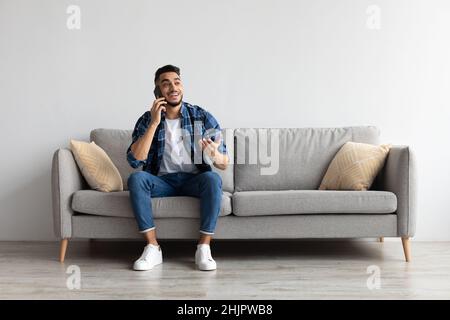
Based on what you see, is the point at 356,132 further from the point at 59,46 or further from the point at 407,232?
the point at 59,46

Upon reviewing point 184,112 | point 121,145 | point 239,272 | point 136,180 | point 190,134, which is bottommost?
point 239,272

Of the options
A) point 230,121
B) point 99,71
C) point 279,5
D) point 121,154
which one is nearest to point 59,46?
point 99,71

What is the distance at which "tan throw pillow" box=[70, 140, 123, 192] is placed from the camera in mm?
3260

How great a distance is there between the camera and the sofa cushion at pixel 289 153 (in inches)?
140

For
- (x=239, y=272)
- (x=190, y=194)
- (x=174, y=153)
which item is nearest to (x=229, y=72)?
(x=174, y=153)

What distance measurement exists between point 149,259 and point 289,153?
1.18 metres

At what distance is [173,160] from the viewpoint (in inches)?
126

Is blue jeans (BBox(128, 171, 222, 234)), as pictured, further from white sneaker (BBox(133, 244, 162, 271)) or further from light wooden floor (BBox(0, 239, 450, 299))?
light wooden floor (BBox(0, 239, 450, 299))

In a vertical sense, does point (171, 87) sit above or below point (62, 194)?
above

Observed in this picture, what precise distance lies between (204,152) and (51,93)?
56.9 inches

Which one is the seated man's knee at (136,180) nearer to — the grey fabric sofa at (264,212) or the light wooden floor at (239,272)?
the grey fabric sofa at (264,212)

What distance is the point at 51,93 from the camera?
3961mm

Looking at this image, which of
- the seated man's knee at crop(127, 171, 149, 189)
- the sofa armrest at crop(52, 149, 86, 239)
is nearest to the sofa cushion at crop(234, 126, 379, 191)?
the seated man's knee at crop(127, 171, 149, 189)

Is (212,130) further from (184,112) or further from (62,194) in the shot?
(62,194)
